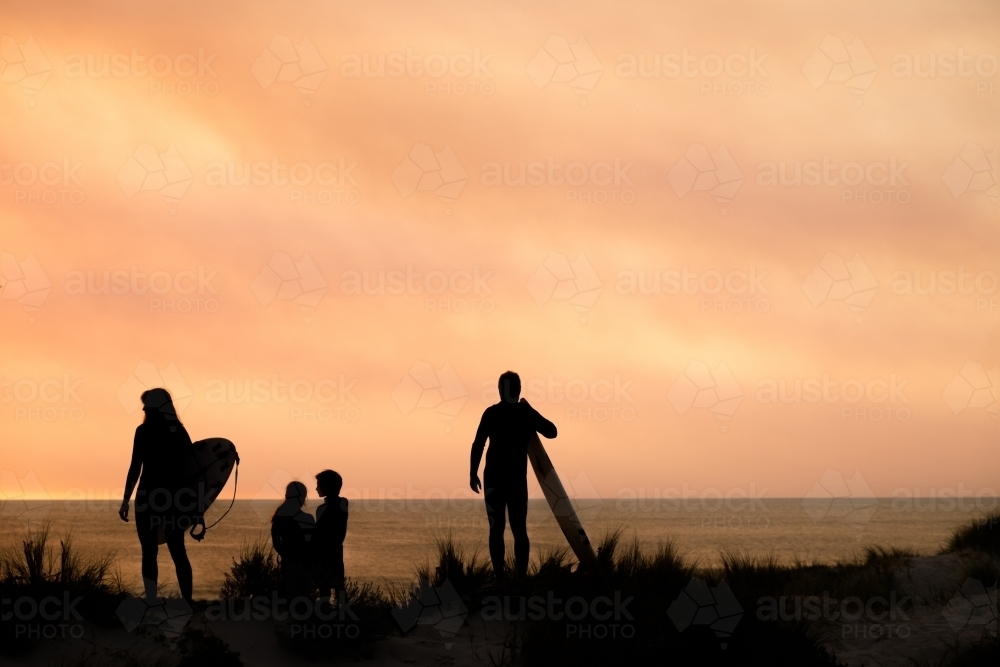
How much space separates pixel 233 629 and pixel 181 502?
127 centimetres

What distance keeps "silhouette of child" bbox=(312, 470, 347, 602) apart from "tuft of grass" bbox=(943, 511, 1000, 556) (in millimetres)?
11596

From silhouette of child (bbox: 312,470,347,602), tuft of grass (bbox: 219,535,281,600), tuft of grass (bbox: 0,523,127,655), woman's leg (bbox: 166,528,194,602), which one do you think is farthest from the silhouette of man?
tuft of grass (bbox: 0,523,127,655)

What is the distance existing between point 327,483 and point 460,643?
1955 millimetres

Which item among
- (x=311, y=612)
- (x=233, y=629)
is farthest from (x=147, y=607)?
(x=311, y=612)

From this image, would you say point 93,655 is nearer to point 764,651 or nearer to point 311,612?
point 311,612

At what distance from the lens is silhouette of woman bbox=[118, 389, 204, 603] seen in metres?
8.57

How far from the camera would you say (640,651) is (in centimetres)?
863

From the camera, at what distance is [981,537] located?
676 inches

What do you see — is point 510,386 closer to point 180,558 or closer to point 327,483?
point 327,483

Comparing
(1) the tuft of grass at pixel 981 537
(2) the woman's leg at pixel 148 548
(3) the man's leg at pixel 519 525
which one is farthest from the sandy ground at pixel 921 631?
(2) the woman's leg at pixel 148 548

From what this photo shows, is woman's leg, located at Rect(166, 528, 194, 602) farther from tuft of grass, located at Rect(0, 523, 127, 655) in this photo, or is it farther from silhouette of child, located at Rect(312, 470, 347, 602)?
silhouette of child, located at Rect(312, 470, 347, 602)

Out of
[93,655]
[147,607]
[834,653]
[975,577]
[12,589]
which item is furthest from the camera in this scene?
[975,577]

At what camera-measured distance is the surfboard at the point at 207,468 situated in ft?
29.3

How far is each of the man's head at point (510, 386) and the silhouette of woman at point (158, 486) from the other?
3297 mm
